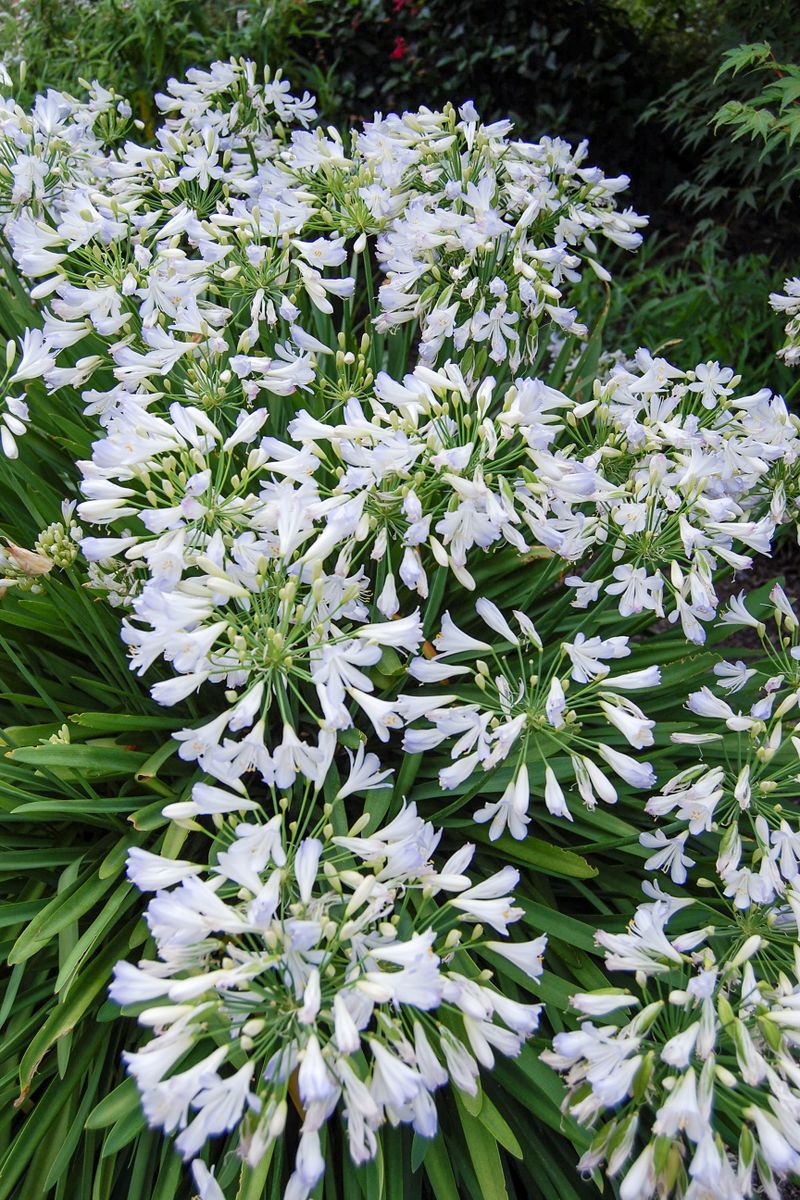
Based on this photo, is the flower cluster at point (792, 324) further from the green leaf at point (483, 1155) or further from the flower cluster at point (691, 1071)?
the green leaf at point (483, 1155)

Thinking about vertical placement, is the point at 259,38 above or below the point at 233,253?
above

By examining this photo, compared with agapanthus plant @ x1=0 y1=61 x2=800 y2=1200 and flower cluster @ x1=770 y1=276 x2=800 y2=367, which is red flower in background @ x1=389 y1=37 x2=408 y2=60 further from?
flower cluster @ x1=770 y1=276 x2=800 y2=367

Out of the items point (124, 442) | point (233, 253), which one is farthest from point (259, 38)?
point (124, 442)

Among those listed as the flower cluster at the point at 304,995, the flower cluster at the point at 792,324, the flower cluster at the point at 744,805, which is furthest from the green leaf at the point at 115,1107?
the flower cluster at the point at 792,324

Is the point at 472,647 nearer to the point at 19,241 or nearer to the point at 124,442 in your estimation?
the point at 124,442

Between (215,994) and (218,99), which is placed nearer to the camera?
(215,994)

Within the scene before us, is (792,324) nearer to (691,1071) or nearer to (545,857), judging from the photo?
(545,857)

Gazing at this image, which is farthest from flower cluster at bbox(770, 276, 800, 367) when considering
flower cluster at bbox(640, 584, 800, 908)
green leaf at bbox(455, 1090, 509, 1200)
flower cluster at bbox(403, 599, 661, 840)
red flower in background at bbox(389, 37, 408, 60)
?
red flower in background at bbox(389, 37, 408, 60)

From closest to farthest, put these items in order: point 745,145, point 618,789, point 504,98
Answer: point 618,789
point 745,145
point 504,98
